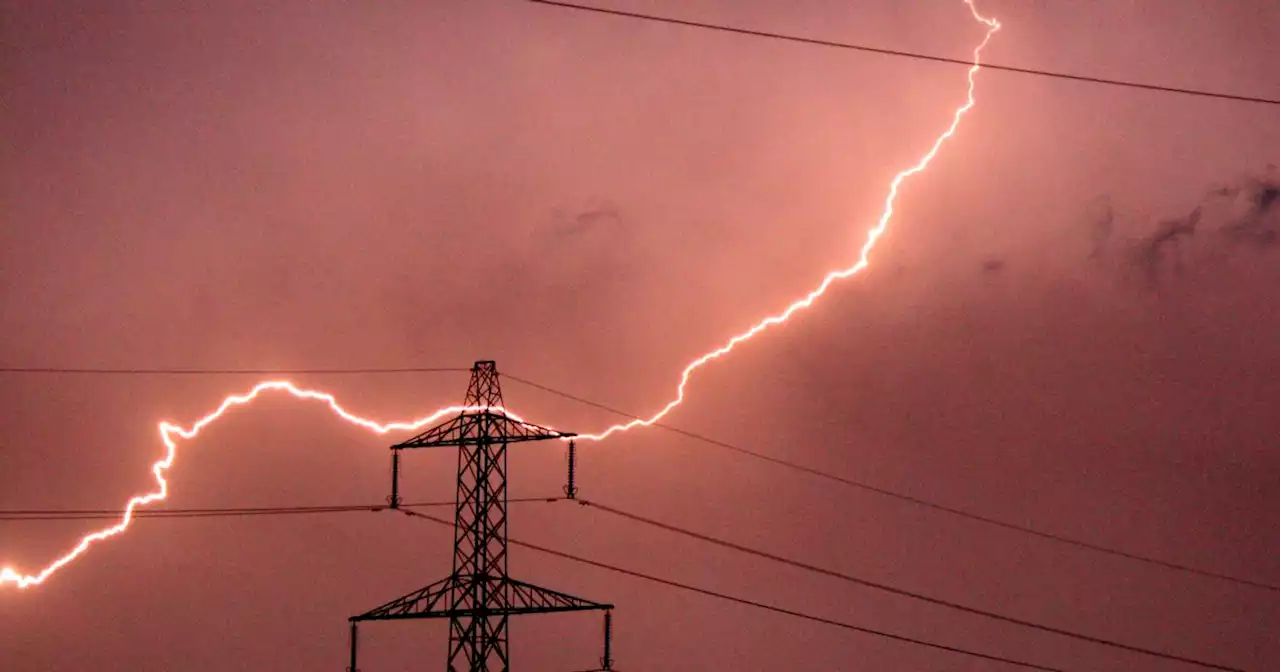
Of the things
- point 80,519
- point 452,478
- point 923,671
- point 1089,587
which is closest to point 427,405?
point 452,478

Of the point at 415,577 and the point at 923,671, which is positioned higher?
the point at 415,577

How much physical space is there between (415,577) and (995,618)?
1877 centimetres

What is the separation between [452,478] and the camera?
2883 centimetres

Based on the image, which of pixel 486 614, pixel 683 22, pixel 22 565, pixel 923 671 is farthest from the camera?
pixel 923 671

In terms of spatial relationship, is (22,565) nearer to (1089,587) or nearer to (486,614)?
(486,614)

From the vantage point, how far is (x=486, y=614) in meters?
15.2

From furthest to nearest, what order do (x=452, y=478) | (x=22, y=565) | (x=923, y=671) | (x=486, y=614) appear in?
(x=923, y=671) < (x=452, y=478) < (x=22, y=565) < (x=486, y=614)

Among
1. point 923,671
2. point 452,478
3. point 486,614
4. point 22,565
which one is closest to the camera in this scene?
point 486,614

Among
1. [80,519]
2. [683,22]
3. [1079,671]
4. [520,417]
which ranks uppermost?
[683,22]

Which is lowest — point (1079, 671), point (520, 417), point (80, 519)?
point (1079, 671)

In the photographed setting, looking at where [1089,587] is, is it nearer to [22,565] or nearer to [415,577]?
[415,577]

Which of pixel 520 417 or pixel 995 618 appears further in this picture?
pixel 995 618

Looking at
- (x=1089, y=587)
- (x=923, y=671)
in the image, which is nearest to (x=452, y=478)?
(x=923, y=671)

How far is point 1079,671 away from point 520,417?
2117cm
